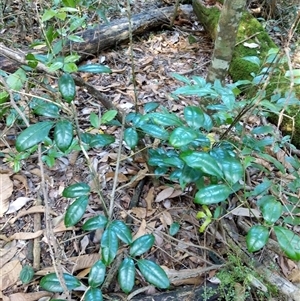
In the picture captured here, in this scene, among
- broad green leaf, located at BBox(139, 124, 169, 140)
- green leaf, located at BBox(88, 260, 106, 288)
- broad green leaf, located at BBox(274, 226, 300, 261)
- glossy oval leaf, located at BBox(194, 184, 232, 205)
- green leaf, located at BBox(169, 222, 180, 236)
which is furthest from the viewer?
green leaf, located at BBox(169, 222, 180, 236)

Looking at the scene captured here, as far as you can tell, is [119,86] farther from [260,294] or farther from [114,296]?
[260,294]

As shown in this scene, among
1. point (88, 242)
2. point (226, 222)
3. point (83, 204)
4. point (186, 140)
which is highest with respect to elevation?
point (186, 140)

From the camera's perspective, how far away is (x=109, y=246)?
46.4 inches

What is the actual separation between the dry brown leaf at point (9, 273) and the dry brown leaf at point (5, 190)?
265 millimetres

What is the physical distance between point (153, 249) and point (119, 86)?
132cm

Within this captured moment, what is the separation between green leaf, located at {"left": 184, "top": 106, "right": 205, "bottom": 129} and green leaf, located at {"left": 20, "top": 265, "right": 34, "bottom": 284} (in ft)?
2.77

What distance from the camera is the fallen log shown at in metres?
2.68

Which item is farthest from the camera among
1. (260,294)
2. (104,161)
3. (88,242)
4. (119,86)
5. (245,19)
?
(245,19)

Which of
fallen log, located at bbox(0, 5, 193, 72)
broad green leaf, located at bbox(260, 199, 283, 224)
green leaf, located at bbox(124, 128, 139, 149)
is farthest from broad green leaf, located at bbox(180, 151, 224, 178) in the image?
fallen log, located at bbox(0, 5, 193, 72)

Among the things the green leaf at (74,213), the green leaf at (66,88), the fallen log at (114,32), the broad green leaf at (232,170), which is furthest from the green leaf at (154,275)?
the fallen log at (114,32)

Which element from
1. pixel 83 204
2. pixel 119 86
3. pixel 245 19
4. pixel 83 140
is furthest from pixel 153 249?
pixel 245 19

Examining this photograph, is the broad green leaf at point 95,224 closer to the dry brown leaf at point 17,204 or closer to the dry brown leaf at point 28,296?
the dry brown leaf at point 28,296

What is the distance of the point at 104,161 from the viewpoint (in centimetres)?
187

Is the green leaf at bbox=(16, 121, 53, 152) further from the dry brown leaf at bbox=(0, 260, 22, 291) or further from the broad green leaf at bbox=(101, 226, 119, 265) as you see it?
the dry brown leaf at bbox=(0, 260, 22, 291)
